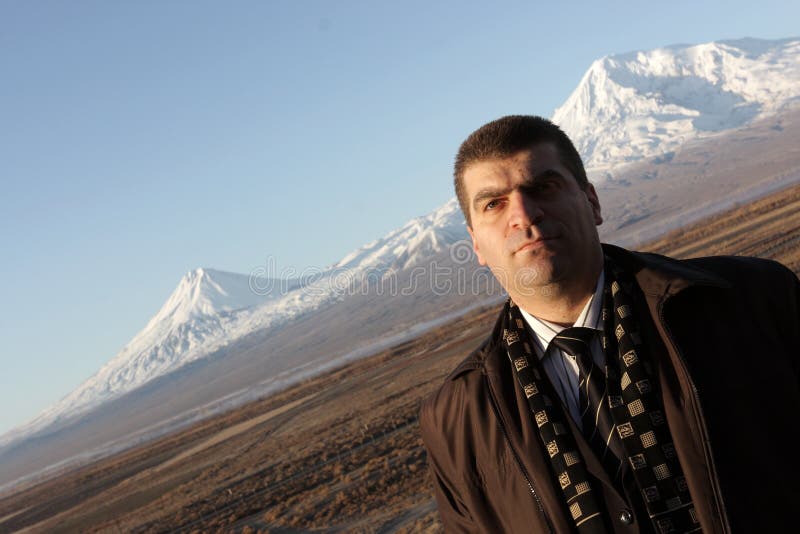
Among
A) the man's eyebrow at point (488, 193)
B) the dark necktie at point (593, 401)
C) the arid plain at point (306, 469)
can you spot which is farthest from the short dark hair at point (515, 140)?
the arid plain at point (306, 469)

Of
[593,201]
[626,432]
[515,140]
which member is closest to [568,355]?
[626,432]

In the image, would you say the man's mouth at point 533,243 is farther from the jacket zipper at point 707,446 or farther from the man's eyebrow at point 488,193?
the jacket zipper at point 707,446

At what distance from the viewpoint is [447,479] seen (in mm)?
2297

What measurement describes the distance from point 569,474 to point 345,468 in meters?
16.9

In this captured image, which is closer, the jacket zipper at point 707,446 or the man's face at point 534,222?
the jacket zipper at point 707,446

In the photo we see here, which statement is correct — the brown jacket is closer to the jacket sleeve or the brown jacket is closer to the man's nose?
the jacket sleeve

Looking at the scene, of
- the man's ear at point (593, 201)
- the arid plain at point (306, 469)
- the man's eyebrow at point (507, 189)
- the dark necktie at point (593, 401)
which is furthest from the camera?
the arid plain at point (306, 469)

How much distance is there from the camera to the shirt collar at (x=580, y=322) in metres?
2.17

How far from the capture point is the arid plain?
1384 cm

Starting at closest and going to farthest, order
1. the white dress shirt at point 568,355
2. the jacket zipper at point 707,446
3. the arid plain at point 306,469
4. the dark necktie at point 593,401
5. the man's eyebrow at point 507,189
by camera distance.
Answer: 1. the jacket zipper at point 707,446
2. the dark necktie at point 593,401
3. the white dress shirt at point 568,355
4. the man's eyebrow at point 507,189
5. the arid plain at point 306,469

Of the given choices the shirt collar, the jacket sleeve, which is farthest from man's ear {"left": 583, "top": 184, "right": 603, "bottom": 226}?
the jacket sleeve

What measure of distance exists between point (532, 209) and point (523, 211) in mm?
33

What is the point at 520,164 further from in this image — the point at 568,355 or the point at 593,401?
the point at 593,401

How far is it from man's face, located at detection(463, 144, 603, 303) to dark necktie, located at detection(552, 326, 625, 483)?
193 millimetres
